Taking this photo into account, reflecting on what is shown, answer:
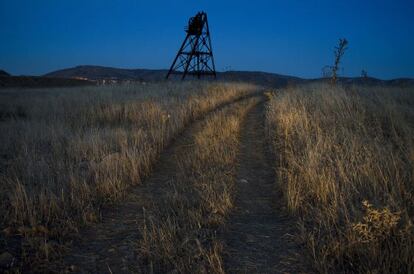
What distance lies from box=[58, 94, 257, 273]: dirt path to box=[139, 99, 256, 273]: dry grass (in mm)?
134

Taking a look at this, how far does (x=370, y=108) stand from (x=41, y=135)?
25.9ft

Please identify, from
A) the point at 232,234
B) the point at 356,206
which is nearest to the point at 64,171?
the point at 232,234

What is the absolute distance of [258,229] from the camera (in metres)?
3.13

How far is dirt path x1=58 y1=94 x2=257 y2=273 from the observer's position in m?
2.54

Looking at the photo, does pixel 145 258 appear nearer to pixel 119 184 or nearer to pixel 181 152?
pixel 119 184

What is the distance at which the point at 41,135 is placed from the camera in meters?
6.43

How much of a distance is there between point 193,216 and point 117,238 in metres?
0.80

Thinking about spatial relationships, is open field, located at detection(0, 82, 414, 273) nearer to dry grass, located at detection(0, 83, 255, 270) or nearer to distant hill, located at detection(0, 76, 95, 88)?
dry grass, located at detection(0, 83, 255, 270)

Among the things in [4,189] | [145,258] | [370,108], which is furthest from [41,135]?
[370,108]

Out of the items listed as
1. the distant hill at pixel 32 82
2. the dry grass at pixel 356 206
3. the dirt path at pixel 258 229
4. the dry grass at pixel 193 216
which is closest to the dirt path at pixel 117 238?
the dry grass at pixel 193 216

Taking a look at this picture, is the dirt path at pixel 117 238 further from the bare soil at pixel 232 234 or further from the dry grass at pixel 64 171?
the dry grass at pixel 64 171

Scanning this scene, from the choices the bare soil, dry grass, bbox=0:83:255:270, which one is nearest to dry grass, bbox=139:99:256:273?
the bare soil

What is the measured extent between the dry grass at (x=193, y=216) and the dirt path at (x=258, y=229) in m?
0.14

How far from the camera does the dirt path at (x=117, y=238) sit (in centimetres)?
254
